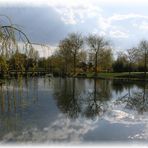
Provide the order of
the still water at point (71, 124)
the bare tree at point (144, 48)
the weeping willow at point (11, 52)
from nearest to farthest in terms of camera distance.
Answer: the weeping willow at point (11, 52), the still water at point (71, 124), the bare tree at point (144, 48)

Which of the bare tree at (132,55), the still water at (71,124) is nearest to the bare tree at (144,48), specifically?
the bare tree at (132,55)

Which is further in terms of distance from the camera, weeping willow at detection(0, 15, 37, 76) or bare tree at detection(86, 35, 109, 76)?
bare tree at detection(86, 35, 109, 76)

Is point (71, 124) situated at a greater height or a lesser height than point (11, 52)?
lesser

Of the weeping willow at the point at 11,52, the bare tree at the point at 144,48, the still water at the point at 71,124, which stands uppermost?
the bare tree at the point at 144,48

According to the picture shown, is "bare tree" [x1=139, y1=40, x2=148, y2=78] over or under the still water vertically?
over

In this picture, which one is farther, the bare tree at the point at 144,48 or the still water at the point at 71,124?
the bare tree at the point at 144,48

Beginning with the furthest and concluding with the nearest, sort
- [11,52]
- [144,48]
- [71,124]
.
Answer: [144,48], [71,124], [11,52]

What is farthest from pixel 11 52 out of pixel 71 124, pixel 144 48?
pixel 144 48

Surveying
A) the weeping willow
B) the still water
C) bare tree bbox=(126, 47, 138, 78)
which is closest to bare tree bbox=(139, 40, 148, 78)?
bare tree bbox=(126, 47, 138, 78)

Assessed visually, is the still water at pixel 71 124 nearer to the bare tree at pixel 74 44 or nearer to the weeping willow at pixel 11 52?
the weeping willow at pixel 11 52

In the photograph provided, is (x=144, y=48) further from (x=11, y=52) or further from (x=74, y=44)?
(x=11, y=52)

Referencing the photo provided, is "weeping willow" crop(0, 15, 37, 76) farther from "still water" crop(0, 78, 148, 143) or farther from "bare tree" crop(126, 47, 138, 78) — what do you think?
"bare tree" crop(126, 47, 138, 78)

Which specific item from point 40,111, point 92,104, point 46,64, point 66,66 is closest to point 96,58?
point 66,66

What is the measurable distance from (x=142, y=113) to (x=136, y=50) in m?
34.3
